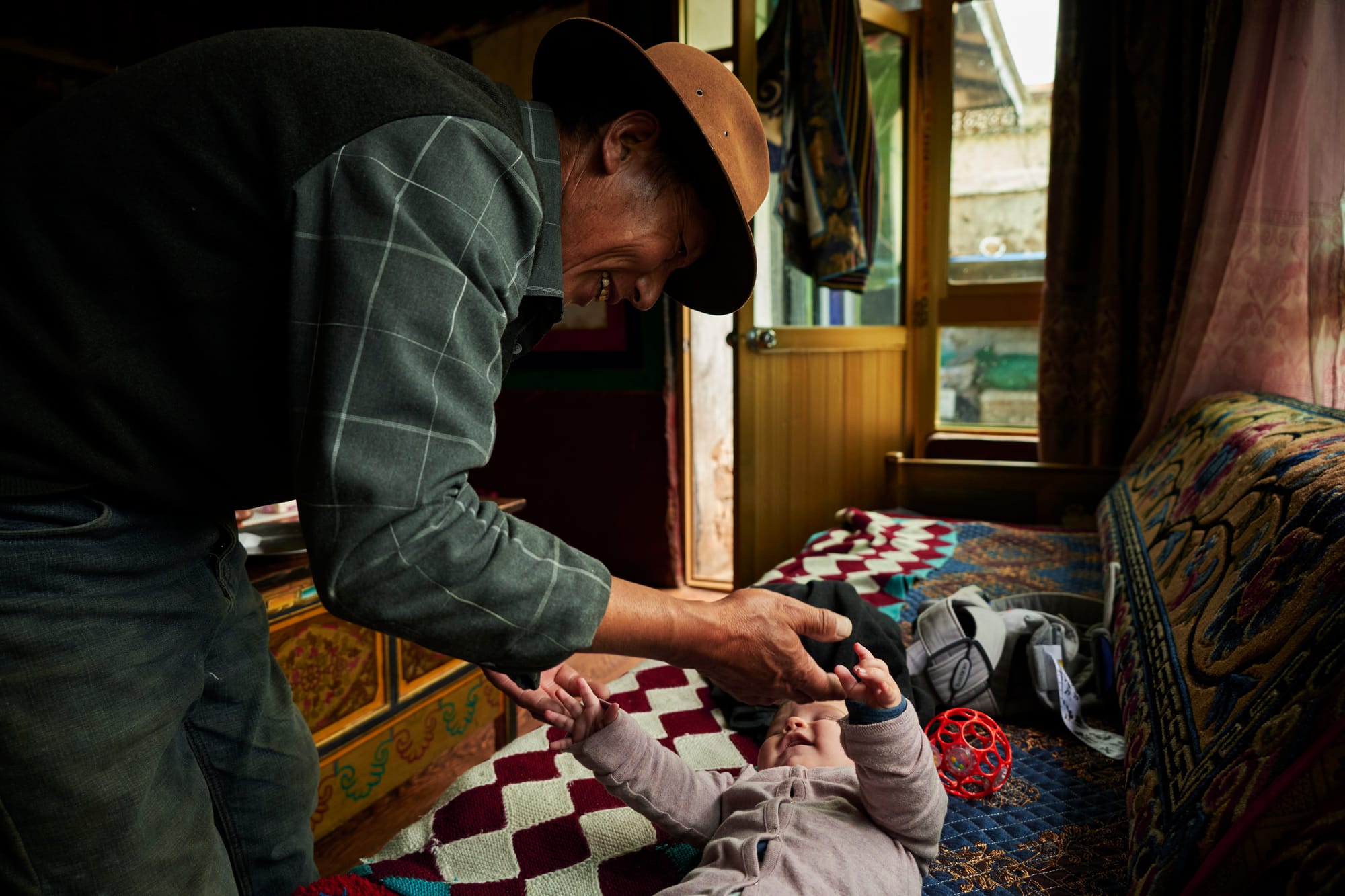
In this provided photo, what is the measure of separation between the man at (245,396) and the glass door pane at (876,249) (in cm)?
222

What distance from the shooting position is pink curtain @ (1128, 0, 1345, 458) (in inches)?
75.8

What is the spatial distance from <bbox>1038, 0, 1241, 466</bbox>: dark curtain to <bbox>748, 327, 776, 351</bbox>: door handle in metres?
0.92

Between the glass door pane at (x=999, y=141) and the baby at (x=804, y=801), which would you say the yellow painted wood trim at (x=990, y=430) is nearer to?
the glass door pane at (x=999, y=141)

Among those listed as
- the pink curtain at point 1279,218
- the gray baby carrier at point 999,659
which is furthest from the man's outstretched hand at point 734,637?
the pink curtain at point 1279,218

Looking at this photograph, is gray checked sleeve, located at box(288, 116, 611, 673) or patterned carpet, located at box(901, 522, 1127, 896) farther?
patterned carpet, located at box(901, 522, 1127, 896)

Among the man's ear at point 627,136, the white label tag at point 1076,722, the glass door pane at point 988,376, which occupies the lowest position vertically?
the white label tag at point 1076,722

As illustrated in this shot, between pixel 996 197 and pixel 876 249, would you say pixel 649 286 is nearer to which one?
pixel 876 249

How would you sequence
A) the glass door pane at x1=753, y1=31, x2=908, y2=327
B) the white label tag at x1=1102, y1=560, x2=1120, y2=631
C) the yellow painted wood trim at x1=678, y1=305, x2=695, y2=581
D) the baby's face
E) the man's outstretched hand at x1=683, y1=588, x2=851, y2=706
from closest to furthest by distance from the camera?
the man's outstretched hand at x1=683, y1=588, x2=851, y2=706
the baby's face
the white label tag at x1=1102, y1=560, x2=1120, y2=631
the glass door pane at x1=753, y1=31, x2=908, y2=327
the yellow painted wood trim at x1=678, y1=305, x2=695, y2=581

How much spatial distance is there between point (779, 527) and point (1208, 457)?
1568 millimetres

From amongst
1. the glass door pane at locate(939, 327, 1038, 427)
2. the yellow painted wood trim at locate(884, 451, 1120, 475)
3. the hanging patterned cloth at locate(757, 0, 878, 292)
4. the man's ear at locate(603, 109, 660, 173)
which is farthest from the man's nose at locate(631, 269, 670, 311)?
the glass door pane at locate(939, 327, 1038, 427)

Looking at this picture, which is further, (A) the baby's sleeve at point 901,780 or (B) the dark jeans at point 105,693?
(A) the baby's sleeve at point 901,780

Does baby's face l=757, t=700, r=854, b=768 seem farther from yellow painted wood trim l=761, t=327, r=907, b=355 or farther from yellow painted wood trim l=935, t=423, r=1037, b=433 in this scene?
yellow painted wood trim l=935, t=423, r=1037, b=433

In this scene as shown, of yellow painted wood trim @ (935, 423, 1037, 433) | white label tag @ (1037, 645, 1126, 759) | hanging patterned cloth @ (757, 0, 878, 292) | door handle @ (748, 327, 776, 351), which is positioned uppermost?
hanging patterned cloth @ (757, 0, 878, 292)

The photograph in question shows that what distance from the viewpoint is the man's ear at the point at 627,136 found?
0.85 m
